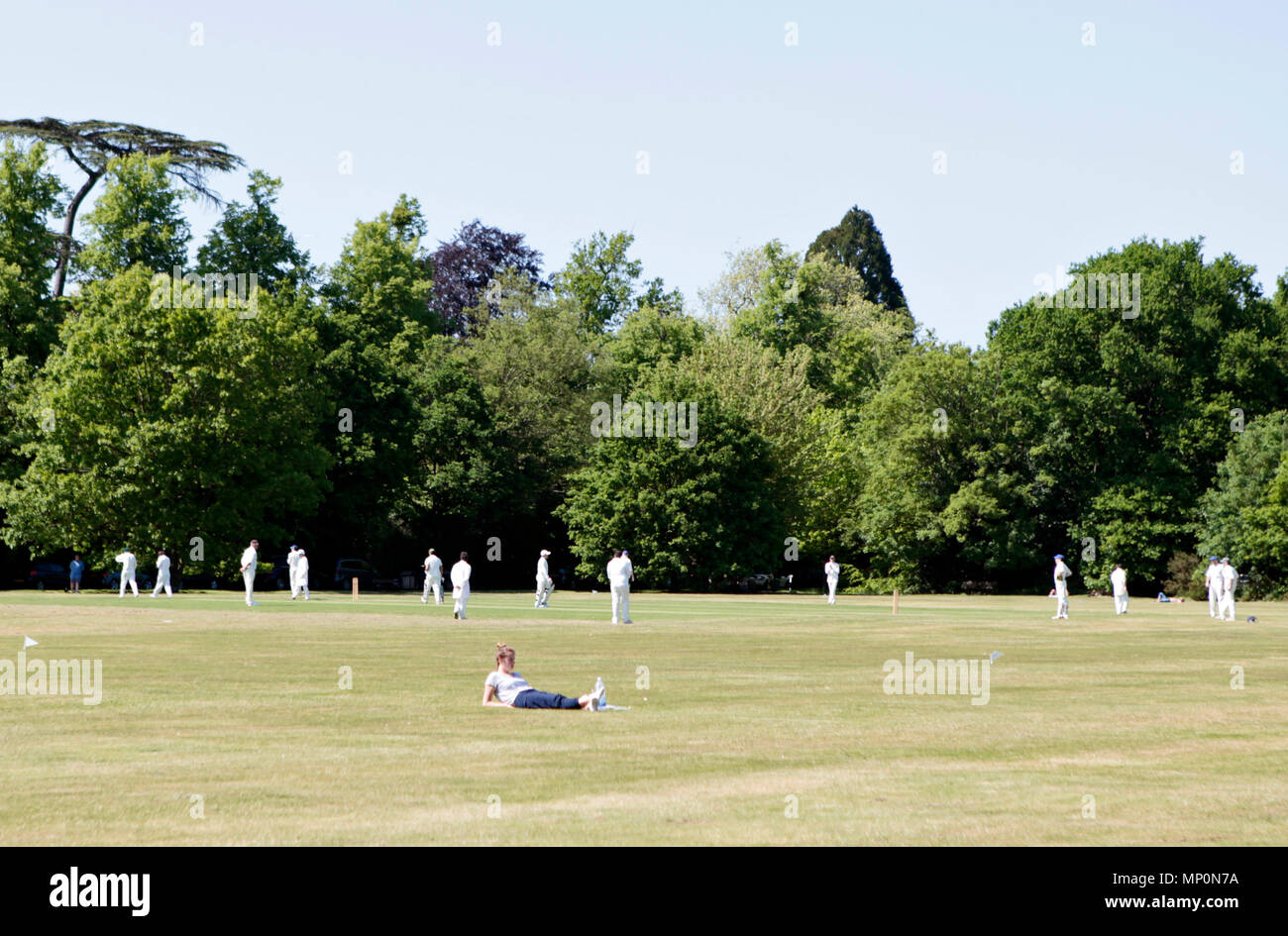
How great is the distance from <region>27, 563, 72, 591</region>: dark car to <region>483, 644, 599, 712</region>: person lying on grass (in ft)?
215

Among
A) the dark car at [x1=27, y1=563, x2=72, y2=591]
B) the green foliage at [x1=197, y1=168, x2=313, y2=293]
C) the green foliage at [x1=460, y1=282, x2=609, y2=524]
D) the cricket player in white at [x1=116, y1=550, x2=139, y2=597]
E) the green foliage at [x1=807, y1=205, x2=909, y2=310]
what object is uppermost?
the green foliage at [x1=807, y1=205, x2=909, y2=310]

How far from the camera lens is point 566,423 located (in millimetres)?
90812

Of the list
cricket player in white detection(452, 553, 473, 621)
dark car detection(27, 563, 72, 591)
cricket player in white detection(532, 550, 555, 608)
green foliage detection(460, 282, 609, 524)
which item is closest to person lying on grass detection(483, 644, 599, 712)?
cricket player in white detection(452, 553, 473, 621)

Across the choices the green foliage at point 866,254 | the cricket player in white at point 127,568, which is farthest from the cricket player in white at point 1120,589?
the green foliage at point 866,254

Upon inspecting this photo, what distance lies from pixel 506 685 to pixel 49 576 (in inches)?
2651

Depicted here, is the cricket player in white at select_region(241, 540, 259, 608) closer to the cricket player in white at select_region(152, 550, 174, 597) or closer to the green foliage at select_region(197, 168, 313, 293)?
the cricket player in white at select_region(152, 550, 174, 597)

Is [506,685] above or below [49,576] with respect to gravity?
above

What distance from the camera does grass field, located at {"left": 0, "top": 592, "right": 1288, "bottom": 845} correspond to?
10078 mm

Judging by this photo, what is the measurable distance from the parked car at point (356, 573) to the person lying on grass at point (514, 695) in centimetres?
6604

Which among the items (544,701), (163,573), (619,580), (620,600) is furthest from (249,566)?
(544,701)

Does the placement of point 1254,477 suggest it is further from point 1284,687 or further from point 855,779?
point 855,779

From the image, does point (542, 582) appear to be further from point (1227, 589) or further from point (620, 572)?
point (1227, 589)

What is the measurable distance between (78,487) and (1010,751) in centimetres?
5951
